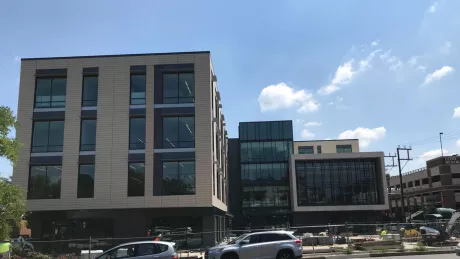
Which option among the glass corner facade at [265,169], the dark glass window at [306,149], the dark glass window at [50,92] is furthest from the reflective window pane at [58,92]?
the dark glass window at [306,149]

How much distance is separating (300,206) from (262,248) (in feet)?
151

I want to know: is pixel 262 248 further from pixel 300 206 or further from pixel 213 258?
pixel 300 206

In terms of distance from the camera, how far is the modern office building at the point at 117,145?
34.2m

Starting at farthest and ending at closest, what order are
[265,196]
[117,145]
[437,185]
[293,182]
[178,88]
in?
[437,185] < [265,196] < [293,182] < [178,88] < [117,145]

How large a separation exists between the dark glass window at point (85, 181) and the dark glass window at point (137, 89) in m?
6.48

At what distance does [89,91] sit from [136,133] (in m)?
5.68

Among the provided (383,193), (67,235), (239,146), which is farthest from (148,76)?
(383,193)

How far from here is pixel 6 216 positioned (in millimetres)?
15555

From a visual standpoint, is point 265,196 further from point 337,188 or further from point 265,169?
point 337,188

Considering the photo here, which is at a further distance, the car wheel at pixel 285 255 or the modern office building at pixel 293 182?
the modern office building at pixel 293 182

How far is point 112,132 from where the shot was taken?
35094 millimetres

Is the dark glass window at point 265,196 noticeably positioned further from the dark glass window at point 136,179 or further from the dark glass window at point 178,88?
the dark glass window at point 136,179

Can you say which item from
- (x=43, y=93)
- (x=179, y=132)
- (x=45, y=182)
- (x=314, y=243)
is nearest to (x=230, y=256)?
(x=314, y=243)

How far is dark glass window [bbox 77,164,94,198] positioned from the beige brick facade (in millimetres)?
383
